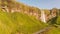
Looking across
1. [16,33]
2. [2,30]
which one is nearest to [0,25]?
[2,30]

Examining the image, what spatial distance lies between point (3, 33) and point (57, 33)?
127 feet

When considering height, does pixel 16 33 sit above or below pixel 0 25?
below

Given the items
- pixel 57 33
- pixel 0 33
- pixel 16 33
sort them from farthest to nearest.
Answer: pixel 16 33
pixel 57 33
pixel 0 33

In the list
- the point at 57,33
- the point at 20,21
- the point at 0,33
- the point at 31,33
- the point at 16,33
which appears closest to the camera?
the point at 0,33

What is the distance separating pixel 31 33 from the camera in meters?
158

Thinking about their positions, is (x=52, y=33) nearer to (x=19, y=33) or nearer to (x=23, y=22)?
(x=19, y=33)

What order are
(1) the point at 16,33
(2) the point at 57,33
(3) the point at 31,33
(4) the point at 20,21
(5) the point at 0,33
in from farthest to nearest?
(4) the point at 20,21 → (3) the point at 31,33 → (1) the point at 16,33 → (2) the point at 57,33 → (5) the point at 0,33

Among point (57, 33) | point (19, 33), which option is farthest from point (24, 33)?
point (57, 33)

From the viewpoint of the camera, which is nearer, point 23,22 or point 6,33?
point 6,33

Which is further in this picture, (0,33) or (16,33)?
(16,33)

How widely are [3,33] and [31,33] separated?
4130 centimetres

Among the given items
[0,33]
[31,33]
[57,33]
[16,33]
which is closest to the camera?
[0,33]

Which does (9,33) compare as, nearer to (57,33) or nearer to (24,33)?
(24,33)

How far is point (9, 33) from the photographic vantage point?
12938 centimetres
